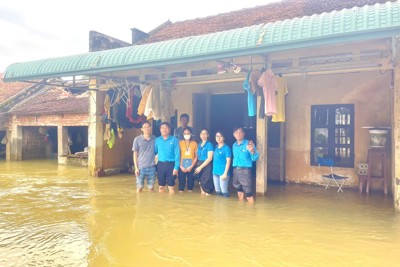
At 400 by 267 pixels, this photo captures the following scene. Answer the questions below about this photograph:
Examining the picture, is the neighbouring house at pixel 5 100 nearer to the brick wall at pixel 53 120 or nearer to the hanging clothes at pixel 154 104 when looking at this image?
the brick wall at pixel 53 120

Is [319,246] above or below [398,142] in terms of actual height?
below

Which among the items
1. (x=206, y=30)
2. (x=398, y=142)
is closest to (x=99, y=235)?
(x=398, y=142)

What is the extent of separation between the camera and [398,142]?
18.7ft

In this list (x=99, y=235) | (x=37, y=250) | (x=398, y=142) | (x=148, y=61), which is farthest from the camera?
(x=148, y=61)

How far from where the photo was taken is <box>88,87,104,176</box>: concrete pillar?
10.0 metres

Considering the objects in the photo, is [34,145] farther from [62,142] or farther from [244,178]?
[244,178]

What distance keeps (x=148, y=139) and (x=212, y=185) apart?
1.74 metres

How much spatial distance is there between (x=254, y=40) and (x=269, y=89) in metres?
1.28

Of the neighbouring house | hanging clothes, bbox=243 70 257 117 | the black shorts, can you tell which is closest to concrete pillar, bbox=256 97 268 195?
hanging clothes, bbox=243 70 257 117

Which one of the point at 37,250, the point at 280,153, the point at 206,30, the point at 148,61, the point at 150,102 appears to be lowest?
the point at 37,250

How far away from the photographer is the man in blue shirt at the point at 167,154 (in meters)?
7.07

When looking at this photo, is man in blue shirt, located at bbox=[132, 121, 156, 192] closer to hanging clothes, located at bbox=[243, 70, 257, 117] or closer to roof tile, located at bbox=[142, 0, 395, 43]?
hanging clothes, located at bbox=[243, 70, 257, 117]

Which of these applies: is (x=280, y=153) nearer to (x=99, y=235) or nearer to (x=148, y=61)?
(x=148, y=61)

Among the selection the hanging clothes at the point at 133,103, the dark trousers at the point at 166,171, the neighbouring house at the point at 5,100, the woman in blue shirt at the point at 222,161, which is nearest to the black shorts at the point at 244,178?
the woman in blue shirt at the point at 222,161
